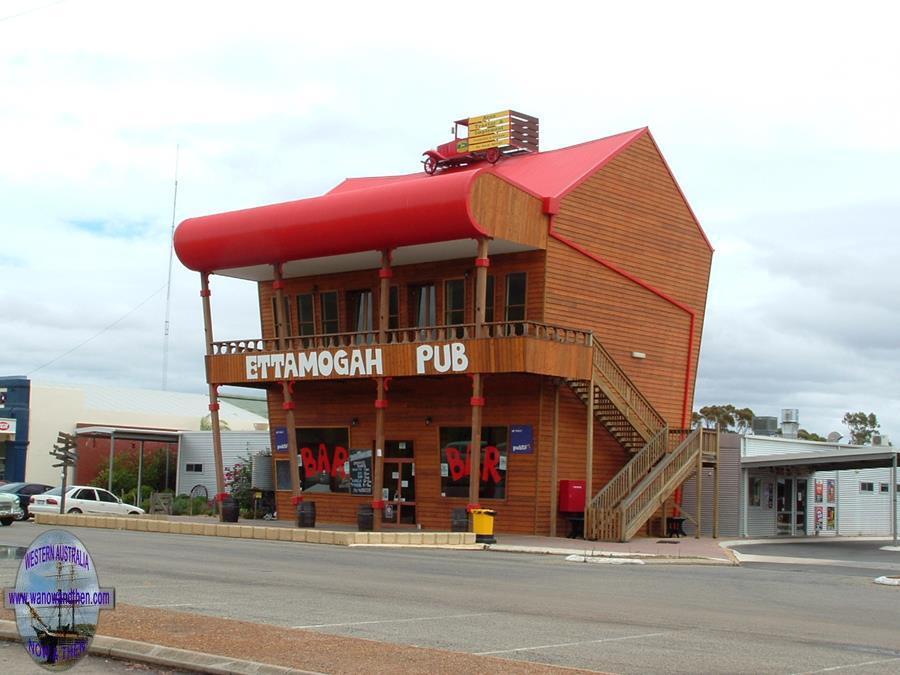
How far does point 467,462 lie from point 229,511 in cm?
759

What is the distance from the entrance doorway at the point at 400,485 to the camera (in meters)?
35.9

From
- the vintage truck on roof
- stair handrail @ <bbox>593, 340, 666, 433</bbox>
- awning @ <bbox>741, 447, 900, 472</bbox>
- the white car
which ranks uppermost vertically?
the vintage truck on roof

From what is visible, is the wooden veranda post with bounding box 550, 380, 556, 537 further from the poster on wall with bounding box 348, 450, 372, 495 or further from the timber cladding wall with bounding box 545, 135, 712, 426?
the poster on wall with bounding box 348, 450, 372, 495

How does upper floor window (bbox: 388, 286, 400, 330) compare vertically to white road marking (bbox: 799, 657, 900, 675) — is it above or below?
above

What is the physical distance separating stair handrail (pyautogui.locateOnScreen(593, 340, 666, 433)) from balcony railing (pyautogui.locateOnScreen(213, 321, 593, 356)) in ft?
2.05

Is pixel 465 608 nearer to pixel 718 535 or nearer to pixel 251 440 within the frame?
pixel 718 535

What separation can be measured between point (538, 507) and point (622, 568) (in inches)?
373

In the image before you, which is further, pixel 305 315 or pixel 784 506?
pixel 784 506

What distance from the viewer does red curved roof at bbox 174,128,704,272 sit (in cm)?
3047

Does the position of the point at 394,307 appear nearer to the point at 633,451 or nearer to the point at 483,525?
the point at 633,451

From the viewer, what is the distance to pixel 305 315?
39.4 meters

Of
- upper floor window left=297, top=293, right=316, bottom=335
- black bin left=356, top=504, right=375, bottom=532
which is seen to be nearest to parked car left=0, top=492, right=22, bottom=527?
upper floor window left=297, top=293, right=316, bottom=335

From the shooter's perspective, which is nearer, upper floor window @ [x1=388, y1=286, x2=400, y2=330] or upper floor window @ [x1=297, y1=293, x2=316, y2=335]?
upper floor window @ [x1=388, y1=286, x2=400, y2=330]

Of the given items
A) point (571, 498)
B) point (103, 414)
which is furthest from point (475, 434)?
point (103, 414)
